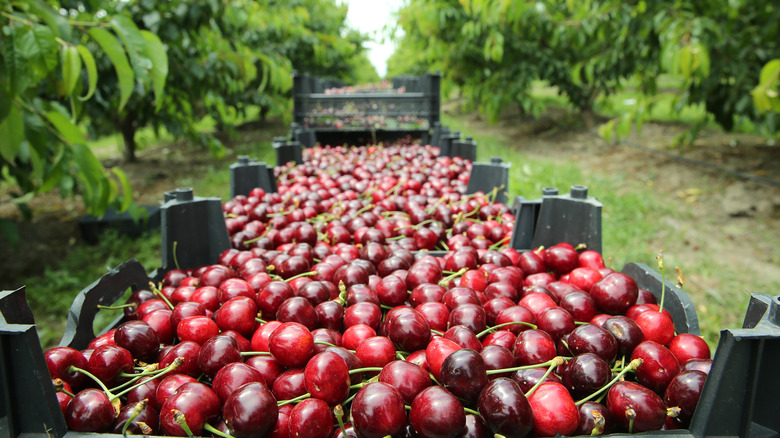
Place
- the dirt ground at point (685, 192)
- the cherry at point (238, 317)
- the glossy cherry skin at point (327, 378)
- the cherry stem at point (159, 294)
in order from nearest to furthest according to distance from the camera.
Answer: the glossy cherry skin at point (327, 378)
the cherry at point (238, 317)
the cherry stem at point (159, 294)
the dirt ground at point (685, 192)

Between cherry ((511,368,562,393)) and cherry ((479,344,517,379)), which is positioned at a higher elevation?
cherry ((479,344,517,379))

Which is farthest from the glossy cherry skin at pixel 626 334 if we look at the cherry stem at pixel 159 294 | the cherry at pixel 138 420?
the cherry stem at pixel 159 294

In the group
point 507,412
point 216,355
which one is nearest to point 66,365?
point 216,355

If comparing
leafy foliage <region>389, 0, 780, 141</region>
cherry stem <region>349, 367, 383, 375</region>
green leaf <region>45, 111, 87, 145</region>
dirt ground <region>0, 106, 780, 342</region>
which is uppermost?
leafy foliage <region>389, 0, 780, 141</region>

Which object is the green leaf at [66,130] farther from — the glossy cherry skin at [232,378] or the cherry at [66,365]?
the glossy cherry skin at [232,378]

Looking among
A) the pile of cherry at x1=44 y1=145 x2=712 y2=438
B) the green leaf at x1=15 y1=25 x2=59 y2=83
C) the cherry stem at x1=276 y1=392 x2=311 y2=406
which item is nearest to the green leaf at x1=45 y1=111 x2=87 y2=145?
the green leaf at x1=15 y1=25 x2=59 y2=83

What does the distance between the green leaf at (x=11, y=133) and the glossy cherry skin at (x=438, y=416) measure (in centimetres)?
153

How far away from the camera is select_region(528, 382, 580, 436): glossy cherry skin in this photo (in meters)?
0.91

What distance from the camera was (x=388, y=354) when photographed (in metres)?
1.13

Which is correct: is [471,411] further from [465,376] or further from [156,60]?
[156,60]

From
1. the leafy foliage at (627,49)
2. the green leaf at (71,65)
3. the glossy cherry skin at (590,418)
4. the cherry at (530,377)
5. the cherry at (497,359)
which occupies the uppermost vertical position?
the leafy foliage at (627,49)

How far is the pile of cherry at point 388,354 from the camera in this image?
0.90 meters

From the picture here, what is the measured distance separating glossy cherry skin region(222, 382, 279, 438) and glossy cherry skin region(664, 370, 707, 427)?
78 centimetres

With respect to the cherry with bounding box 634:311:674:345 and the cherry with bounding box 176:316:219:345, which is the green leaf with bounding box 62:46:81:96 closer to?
the cherry with bounding box 176:316:219:345
